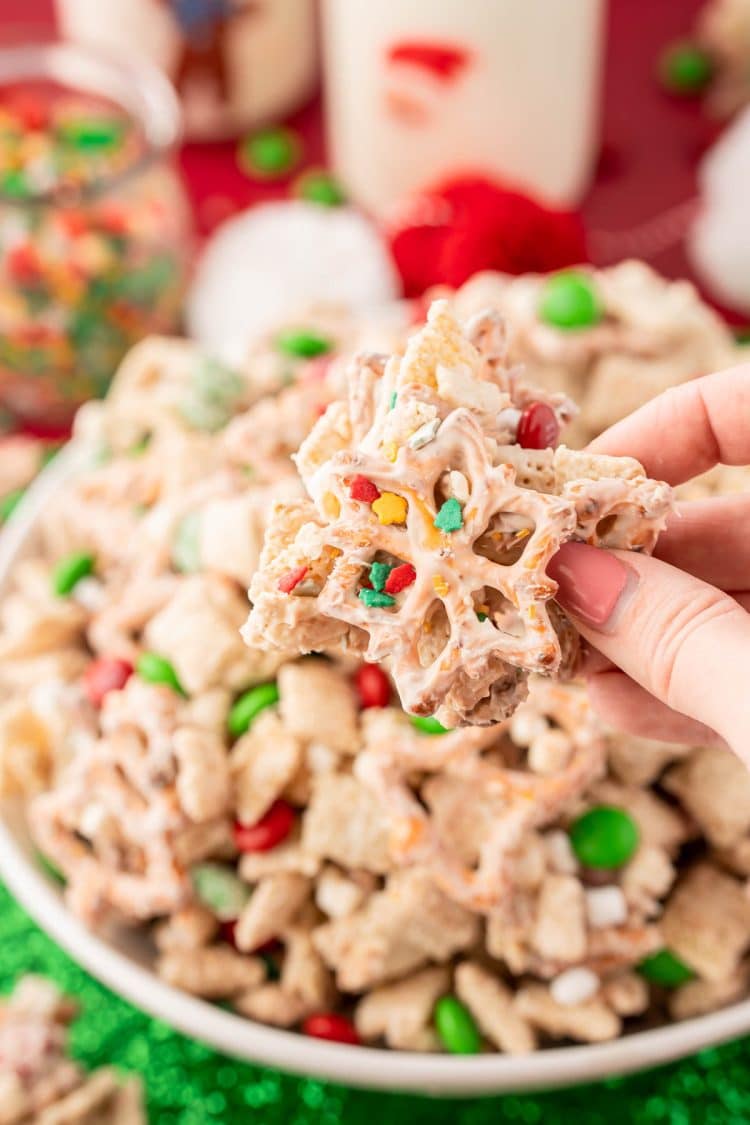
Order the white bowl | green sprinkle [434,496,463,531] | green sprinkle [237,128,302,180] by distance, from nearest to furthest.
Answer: green sprinkle [434,496,463,531], the white bowl, green sprinkle [237,128,302,180]

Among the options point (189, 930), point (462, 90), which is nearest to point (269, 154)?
point (462, 90)

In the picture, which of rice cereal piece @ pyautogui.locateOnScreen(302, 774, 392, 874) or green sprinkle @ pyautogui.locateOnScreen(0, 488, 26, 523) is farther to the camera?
green sprinkle @ pyautogui.locateOnScreen(0, 488, 26, 523)

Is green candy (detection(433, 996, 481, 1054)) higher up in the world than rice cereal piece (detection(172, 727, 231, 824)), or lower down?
lower down

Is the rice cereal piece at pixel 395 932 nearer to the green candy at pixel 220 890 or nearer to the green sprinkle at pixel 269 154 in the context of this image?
the green candy at pixel 220 890

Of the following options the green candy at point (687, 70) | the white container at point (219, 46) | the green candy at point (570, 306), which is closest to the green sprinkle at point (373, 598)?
the green candy at point (570, 306)

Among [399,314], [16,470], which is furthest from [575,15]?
[16,470]

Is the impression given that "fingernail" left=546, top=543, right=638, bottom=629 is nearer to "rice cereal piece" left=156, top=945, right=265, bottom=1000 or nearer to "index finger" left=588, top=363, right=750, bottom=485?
"index finger" left=588, top=363, right=750, bottom=485

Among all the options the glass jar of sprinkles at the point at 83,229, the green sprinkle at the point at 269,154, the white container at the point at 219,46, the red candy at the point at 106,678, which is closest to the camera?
the red candy at the point at 106,678

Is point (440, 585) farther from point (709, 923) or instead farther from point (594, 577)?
point (709, 923)

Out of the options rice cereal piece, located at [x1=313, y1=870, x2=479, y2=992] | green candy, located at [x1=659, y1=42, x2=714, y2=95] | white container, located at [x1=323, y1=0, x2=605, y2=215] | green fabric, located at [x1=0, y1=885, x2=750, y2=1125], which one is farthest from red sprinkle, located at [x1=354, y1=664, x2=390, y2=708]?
green candy, located at [x1=659, y1=42, x2=714, y2=95]
